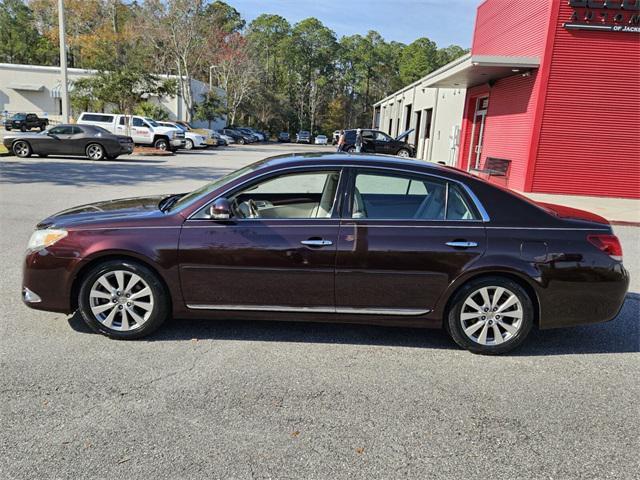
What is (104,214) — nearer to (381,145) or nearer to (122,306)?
(122,306)

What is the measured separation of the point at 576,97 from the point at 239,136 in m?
39.9

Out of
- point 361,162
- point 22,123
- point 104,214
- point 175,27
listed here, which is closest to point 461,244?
point 361,162

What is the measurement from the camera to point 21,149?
2030 cm

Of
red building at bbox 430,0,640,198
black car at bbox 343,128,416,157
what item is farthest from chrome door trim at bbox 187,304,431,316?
black car at bbox 343,128,416,157

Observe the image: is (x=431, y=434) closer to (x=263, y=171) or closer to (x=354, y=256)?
(x=354, y=256)

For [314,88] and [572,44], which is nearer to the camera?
[572,44]

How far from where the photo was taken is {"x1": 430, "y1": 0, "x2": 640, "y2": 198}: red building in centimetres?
1416

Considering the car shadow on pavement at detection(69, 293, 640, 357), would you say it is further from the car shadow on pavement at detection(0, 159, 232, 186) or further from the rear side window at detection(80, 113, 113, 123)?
the rear side window at detection(80, 113, 113, 123)

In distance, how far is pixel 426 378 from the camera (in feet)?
12.6

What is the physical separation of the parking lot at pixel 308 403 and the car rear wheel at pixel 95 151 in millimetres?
17269

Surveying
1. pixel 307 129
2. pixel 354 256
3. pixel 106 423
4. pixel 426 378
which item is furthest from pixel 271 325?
pixel 307 129

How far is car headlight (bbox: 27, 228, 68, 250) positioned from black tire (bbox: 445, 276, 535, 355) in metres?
3.24

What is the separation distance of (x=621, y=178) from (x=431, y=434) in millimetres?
14636

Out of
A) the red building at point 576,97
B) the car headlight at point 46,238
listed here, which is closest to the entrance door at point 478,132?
the red building at point 576,97
